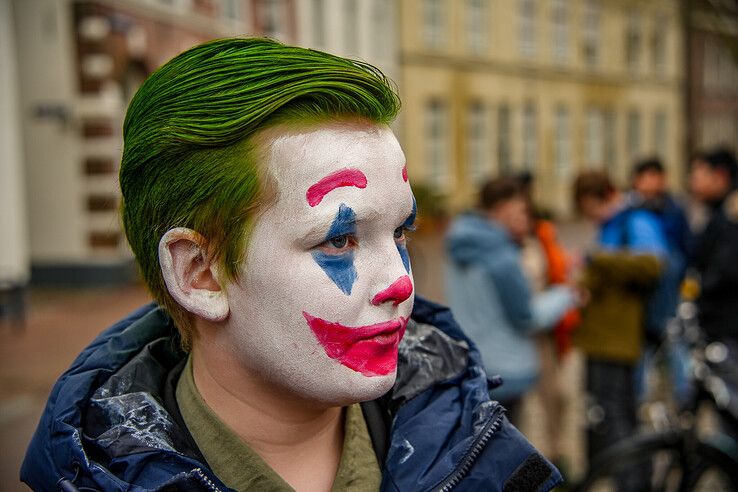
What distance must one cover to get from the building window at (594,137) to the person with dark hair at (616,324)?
2343 cm

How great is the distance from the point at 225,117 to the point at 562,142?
26003mm

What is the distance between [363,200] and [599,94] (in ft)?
90.7

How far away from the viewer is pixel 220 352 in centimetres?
136

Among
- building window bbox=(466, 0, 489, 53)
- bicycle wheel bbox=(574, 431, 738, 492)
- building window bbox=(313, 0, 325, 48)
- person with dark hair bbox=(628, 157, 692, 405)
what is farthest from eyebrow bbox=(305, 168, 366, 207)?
building window bbox=(466, 0, 489, 53)

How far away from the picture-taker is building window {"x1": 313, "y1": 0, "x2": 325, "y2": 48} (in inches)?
718

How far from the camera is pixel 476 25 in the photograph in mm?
23125

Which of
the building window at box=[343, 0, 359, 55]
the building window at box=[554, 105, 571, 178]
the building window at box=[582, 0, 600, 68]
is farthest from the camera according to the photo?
the building window at box=[582, 0, 600, 68]

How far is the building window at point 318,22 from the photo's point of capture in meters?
18.2

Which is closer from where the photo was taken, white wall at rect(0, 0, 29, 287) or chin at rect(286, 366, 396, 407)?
chin at rect(286, 366, 396, 407)

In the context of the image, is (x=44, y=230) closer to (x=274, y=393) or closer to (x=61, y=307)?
(x=61, y=307)

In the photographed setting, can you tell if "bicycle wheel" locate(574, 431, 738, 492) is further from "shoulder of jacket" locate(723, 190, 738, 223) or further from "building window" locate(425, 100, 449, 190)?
"building window" locate(425, 100, 449, 190)

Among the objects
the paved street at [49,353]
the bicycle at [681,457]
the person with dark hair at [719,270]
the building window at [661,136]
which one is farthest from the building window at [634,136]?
the bicycle at [681,457]

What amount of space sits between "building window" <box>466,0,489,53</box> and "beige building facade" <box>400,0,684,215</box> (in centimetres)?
3

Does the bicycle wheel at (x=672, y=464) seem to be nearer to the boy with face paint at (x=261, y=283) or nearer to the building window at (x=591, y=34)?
the boy with face paint at (x=261, y=283)
